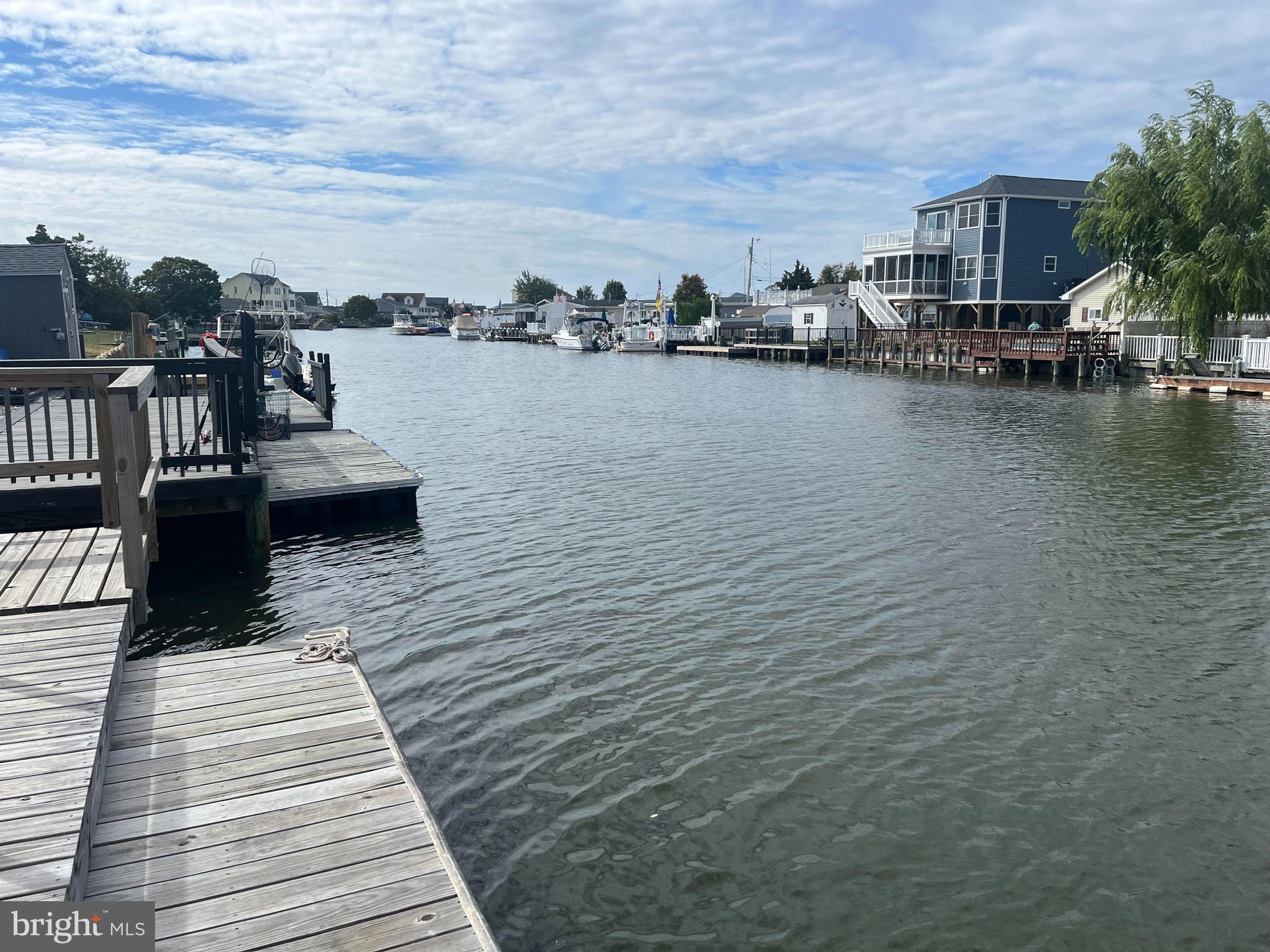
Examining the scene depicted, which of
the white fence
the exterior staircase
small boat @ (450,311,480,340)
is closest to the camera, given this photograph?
the white fence

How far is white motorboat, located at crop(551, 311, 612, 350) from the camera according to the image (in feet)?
312

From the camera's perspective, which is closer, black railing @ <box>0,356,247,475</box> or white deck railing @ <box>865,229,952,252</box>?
black railing @ <box>0,356,247,475</box>

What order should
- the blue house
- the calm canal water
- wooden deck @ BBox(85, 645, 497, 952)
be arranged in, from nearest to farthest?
wooden deck @ BBox(85, 645, 497, 952)
the calm canal water
the blue house

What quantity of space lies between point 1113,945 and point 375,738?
4.04m

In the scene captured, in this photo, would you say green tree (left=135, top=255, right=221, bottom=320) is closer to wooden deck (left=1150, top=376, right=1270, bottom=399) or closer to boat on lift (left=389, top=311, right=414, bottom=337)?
boat on lift (left=389, top=311, right=414, bottom=337)

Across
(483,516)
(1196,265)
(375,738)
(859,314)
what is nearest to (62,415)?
(483,516)

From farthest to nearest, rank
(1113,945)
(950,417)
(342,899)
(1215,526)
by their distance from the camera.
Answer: (950,417), (1215,526), (1113,945), (342,899)

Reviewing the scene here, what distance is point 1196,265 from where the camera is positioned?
38.2m

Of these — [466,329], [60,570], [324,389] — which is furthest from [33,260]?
[466,329]

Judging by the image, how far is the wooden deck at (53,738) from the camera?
11.4ft

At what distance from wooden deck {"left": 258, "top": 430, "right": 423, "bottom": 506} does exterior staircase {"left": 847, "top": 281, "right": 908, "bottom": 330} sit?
165ft

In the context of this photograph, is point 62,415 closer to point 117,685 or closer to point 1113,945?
point 117,685

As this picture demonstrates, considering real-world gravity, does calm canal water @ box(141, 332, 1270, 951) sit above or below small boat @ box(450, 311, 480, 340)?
below

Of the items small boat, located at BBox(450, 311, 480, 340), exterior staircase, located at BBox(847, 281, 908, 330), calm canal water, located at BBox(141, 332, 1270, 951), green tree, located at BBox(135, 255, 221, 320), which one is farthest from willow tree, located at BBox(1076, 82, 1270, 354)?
small boat, located at BBox(450, 311, 480, 340)
